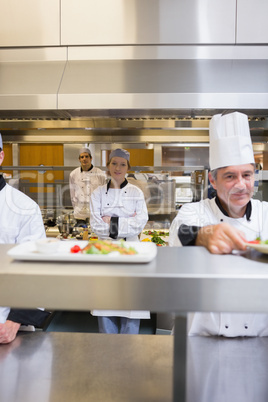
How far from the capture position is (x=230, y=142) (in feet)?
4.88

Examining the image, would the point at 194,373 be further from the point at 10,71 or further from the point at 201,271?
the point at 10,71

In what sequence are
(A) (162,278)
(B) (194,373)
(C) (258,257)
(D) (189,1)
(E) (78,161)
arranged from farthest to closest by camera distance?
1. (E) (78,161)
2. (D) (189,1)
3. (B) (194,373)
4. (C) (258,257)
5. (A) (162,278)

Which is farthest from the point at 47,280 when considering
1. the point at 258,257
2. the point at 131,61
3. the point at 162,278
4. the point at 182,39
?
the point at 182,39

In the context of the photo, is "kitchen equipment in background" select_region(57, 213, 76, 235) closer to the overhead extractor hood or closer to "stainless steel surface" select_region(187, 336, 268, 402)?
the overhead extractor hood

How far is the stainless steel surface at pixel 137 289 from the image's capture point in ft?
2.28

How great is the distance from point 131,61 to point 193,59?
0.44 m

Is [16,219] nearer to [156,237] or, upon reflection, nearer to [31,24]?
[31,24]

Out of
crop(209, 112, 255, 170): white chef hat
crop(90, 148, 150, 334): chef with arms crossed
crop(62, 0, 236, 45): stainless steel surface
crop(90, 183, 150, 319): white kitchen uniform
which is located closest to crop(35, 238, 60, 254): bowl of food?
crop(209, 112, 255, 170): white chef hat

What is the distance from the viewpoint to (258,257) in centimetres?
86

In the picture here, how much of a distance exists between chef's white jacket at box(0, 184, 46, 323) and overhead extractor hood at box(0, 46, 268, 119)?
75cm

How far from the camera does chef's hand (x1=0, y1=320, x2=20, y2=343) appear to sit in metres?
1.17

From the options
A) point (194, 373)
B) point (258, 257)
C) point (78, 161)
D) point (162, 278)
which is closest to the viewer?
point (162, 278)

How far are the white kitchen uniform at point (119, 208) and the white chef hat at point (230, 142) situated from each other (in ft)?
6.20

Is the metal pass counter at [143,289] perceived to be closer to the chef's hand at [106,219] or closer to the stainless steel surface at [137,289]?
the stainless steel surface at [137,289]
